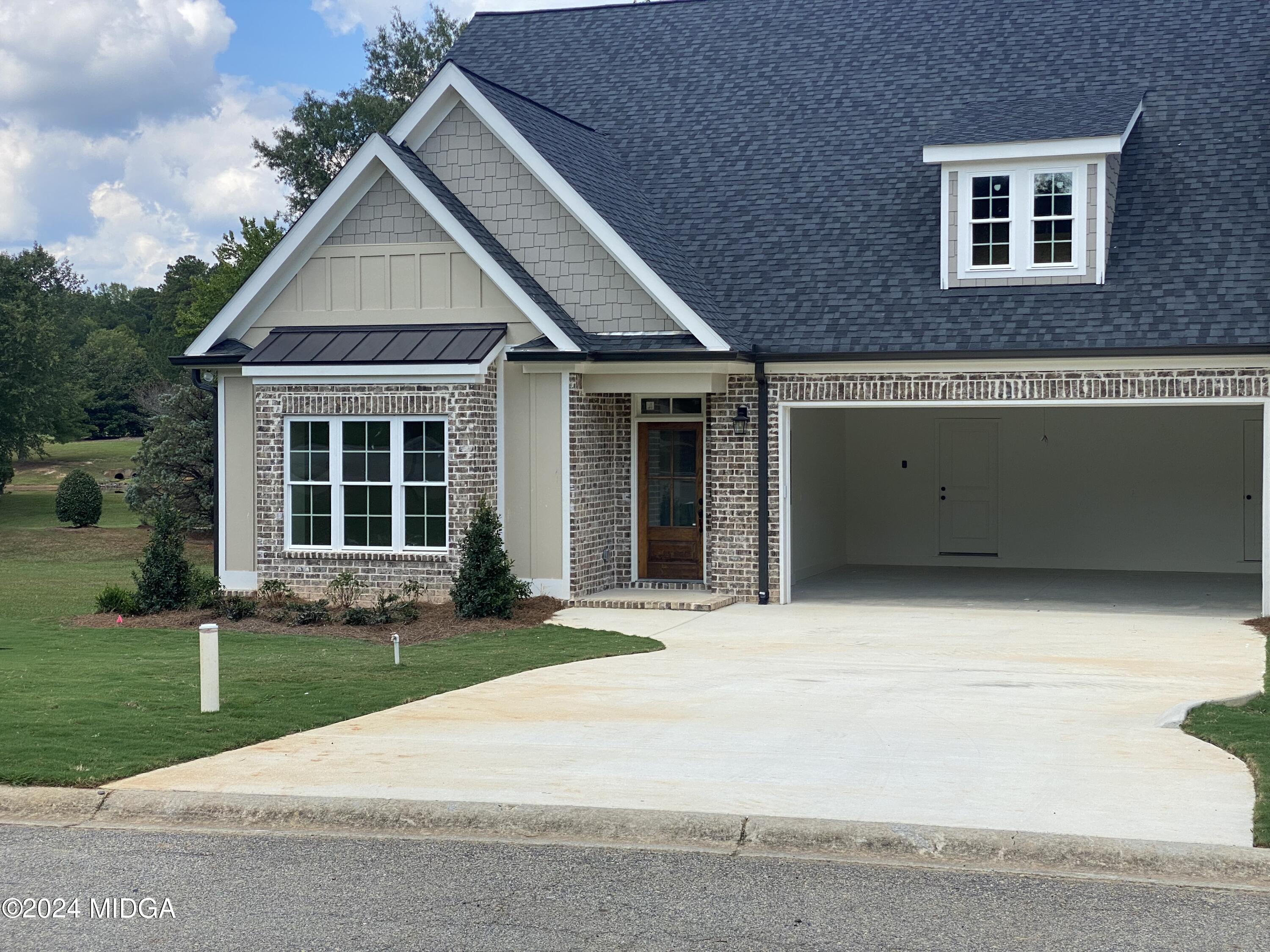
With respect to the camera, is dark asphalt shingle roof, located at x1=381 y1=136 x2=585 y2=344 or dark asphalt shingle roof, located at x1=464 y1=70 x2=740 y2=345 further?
dark asphalt shingle roof, located at x1=464 y1=70 x2=740 y2=345

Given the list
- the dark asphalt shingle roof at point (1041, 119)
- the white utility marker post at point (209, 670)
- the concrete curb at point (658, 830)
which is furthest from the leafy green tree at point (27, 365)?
the concrete curb at point (658, 830)

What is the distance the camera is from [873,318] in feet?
60.4

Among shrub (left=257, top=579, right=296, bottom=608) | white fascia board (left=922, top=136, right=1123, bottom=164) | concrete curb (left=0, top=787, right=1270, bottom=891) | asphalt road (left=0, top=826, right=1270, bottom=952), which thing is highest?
white fascia board (left=922, top=136, right=1123, bottom=164)

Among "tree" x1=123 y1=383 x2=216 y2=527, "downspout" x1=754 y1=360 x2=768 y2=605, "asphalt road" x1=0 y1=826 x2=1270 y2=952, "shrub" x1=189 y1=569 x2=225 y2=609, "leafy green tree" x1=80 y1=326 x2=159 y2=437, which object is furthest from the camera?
"leafy green tree" x1=80 y1=326 x2=159 y2=437

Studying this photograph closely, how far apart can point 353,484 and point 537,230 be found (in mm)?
4214

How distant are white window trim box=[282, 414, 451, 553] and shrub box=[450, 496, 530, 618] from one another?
942mm

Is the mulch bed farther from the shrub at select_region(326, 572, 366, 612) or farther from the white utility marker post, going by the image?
the white utility marker post

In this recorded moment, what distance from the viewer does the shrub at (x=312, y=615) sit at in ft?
55.2

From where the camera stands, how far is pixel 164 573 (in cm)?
1791

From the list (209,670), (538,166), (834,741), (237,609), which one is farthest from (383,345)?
(834,741)

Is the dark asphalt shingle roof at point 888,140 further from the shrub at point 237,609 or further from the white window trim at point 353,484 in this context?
the shrub at point 237,609

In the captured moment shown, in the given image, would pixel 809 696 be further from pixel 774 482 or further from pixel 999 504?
pixel 999 504

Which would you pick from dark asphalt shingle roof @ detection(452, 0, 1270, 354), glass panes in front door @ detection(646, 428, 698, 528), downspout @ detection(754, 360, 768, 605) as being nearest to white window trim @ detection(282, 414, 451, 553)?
glass panes in front door @ detection(646, 428, 698, 528)

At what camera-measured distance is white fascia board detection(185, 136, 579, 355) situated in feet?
59.9
